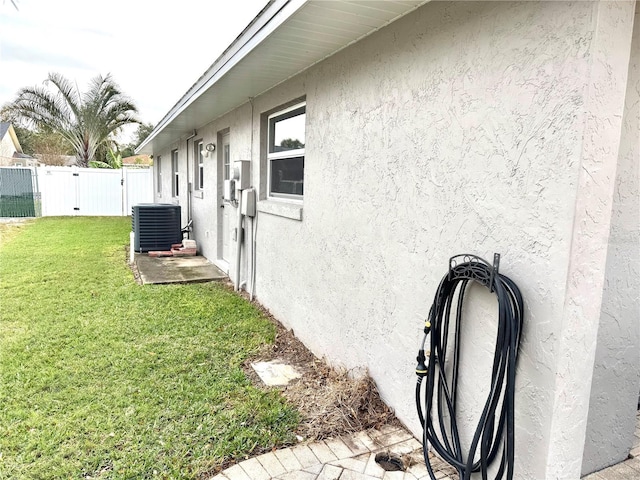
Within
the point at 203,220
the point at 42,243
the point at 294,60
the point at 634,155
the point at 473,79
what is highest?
the point at 294,60

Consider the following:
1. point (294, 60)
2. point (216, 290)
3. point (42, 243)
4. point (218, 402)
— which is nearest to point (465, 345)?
point (218, 402)

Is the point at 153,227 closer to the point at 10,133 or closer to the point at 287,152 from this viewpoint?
the point at 287,152

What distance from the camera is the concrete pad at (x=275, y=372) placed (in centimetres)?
363

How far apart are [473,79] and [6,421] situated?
12.3ft

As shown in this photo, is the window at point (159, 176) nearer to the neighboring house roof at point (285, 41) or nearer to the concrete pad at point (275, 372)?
the neighboring house roof at point (285, 41)

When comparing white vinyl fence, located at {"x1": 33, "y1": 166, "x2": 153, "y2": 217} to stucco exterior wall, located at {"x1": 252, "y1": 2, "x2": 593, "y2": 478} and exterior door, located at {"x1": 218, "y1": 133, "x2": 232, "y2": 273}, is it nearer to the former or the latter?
exterior door, located at {"x1": 218, "y1": 133, "x2": 232, "y2": 273}

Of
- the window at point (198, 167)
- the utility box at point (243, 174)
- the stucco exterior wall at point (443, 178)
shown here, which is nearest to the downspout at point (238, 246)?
the utility box at point (243, 174)

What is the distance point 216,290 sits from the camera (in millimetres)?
6469

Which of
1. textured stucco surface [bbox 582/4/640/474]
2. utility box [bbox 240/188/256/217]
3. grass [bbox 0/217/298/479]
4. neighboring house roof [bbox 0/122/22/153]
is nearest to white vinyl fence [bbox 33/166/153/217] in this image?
grass [bbox 0/217/298/479]

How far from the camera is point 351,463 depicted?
99.0 inches

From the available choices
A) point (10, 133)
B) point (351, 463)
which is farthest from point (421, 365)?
point (10, 133)

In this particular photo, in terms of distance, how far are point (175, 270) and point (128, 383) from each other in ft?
14.2

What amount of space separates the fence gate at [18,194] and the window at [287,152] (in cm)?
1552

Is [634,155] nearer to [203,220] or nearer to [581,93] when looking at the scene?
[581,93]
